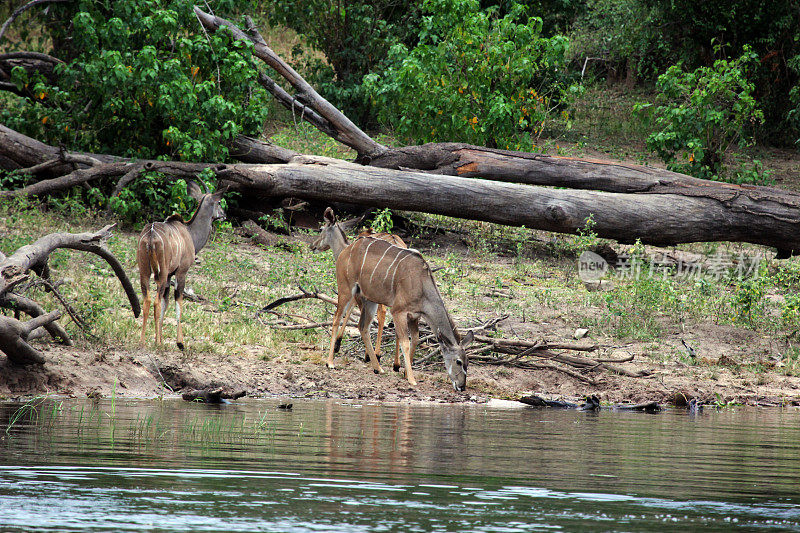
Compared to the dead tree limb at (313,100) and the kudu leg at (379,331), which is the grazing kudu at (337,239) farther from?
the dead tree limb at (313,100)

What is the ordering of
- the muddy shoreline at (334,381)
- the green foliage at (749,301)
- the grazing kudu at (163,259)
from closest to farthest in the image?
the muddy shoreline at (334,381), the grazing kudu at (163,259), the green foliage at (749,301)

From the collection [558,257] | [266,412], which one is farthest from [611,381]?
[558,257]

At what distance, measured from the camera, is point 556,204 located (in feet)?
51.7

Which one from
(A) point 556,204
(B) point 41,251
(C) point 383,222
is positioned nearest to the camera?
(B) point 41,251

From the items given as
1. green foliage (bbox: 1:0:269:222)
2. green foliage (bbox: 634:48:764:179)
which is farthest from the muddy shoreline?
green foliage (bbox: 634:48:764:179)

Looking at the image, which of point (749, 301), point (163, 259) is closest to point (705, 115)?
point (749, 301)

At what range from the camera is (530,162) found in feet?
55.1

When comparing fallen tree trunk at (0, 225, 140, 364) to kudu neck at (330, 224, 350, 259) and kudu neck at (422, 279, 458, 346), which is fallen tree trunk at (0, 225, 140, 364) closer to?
kudu neck at (330, 224, 350, 259)

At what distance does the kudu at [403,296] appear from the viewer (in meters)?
10.6

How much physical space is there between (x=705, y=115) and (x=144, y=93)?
394 inches

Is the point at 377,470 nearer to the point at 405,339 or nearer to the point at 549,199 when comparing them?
the point at 405,339

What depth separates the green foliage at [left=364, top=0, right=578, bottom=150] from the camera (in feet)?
59.3

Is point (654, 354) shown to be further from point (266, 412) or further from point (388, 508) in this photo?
point (388, 508)

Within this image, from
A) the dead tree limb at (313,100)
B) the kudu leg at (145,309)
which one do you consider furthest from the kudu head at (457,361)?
the dead tree limb at (313,100)
